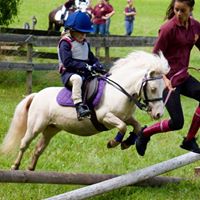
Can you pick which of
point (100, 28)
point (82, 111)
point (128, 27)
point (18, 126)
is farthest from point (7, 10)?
point (82, 111)

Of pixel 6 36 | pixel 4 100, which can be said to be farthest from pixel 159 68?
pixel 6 36

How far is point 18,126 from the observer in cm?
773

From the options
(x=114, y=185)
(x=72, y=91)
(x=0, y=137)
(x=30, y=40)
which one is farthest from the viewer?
(x=30, y=40)

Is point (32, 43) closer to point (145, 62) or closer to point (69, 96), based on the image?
point (69, 96)

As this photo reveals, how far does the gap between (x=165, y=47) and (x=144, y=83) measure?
0.52m

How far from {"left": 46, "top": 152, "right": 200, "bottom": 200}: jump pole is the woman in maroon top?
359 mm

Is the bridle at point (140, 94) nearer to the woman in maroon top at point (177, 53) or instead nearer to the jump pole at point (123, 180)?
the woman in maroon top at point (177, 53)

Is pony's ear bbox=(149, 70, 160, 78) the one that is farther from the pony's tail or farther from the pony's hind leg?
the pony's tail

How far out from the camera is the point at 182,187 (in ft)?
24.1

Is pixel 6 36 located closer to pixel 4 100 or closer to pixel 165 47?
pixel 4 100

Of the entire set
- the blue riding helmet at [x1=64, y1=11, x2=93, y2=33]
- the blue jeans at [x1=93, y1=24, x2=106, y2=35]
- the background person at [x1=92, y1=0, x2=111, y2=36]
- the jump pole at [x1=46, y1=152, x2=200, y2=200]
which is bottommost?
the blue jeans at [x1=93, y1=24, x2=106, y2=35]

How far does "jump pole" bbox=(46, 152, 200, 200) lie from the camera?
230 inches

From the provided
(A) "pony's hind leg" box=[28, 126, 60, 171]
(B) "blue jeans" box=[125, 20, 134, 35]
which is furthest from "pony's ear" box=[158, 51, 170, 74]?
(B) "blue jeans" box=[125, 20, 134, 35]

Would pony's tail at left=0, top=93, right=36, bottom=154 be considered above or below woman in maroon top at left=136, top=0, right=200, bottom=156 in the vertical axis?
below
